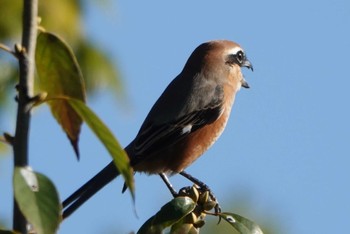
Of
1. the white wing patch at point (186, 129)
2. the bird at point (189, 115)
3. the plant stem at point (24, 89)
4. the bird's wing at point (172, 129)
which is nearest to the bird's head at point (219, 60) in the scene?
the bird at point (189, 115)

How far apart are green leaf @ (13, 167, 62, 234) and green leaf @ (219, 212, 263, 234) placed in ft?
2.98

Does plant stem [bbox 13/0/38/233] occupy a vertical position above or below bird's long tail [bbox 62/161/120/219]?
above

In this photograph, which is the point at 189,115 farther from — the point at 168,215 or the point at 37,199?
the point at 37,199

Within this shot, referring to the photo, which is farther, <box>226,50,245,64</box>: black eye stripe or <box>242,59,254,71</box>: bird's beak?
<box>242,59,254,71</box>: bird's beak

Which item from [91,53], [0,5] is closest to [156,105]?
[0,5]

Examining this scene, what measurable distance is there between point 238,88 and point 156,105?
29.5 inches

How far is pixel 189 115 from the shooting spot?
510cm

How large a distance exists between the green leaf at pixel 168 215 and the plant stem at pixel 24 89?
0.79 metres

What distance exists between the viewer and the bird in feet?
16.0

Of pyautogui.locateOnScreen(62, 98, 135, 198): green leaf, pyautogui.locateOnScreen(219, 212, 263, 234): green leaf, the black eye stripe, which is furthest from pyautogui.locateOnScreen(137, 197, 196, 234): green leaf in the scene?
the black eye stripe

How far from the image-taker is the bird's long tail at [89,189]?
2.85m

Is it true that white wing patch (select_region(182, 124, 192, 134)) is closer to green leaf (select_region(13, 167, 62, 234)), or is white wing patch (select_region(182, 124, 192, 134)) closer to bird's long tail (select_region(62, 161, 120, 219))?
bird's long tail (select_region(62, 161, 120, 219))

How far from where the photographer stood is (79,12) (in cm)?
1184

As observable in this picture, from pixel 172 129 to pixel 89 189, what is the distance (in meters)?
1.66
